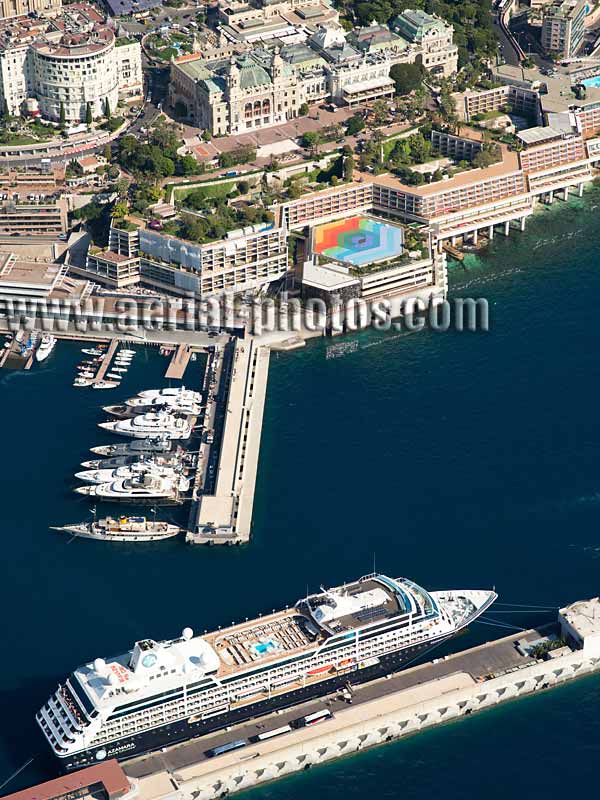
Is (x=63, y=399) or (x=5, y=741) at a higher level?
(x=63, y=399)

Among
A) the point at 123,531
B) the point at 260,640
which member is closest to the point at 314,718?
the point at 260,640

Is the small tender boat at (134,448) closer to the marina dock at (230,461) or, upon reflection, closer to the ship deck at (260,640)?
the marina dock at (230,461)

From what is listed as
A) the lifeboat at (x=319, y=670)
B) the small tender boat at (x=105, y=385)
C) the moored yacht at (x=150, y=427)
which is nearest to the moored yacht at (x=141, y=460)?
the moored yacht at (x=150, y=427)

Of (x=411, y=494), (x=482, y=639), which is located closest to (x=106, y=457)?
(x=411, y=494)

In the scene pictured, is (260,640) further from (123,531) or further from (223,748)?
(123,531)

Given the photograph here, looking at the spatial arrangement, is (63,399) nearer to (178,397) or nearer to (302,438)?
(178,397)

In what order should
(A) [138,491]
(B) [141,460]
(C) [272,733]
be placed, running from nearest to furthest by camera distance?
1. (C) [272,733]
2. (A) [138,491]
3. (B) [141,460]
